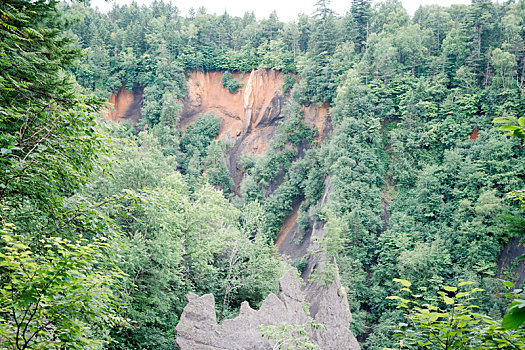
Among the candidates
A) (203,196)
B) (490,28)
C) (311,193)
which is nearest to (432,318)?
(203,196)

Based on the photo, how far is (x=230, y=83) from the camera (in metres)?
48.2

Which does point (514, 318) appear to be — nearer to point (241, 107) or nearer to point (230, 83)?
point (241, 107)

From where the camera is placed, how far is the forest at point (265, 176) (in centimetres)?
401

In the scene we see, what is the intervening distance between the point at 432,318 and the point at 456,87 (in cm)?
3460

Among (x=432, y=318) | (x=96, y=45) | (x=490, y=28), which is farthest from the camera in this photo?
(x=96, y=45)

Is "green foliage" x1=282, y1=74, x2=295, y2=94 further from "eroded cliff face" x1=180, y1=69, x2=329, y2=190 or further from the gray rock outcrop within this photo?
the gray rock outcrop

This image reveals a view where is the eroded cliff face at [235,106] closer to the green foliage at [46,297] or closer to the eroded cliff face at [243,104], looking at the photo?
the eroded cliff face at [243,104]

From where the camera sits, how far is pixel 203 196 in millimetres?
20594

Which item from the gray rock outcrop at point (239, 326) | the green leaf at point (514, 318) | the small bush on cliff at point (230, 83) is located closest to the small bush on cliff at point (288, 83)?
the small bush on cliff at point (230, 83)

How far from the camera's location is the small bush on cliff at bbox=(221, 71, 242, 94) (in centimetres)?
4806

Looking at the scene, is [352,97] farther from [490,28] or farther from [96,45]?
[96,45]

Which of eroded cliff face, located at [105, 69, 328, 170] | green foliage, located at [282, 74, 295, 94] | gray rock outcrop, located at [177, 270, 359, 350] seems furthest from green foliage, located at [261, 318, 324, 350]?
green foliage, located at [282, 74, 295, 94]

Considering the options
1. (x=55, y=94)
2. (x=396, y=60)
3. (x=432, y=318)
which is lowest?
(x=432, y=318)

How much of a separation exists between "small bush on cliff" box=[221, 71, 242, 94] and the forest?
0.20 metres
